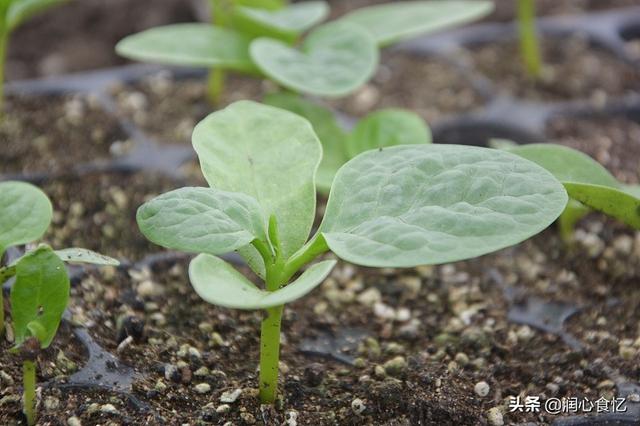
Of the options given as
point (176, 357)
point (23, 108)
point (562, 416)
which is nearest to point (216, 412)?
point (176, 357)

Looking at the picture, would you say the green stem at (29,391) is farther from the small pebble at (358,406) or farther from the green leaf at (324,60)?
the green leaf at (324,60)

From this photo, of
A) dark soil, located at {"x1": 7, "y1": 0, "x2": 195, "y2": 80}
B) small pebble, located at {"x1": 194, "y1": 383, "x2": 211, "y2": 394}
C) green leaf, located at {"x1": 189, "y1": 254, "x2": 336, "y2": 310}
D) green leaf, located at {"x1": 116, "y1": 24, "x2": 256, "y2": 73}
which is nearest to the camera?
green leaf, located at {"x1": 189, "y1": 254, "x2": 336, "y2": 310}

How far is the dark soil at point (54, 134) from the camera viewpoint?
1.29 meters

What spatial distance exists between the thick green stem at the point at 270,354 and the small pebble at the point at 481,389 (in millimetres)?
222

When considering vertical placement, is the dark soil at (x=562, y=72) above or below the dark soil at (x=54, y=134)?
below

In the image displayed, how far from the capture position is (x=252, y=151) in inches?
35.5

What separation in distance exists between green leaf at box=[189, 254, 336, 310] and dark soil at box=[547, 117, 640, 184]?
759 millimetres

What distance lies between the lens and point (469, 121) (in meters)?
1.46

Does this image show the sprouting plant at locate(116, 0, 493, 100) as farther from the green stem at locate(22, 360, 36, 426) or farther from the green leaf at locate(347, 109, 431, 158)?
the green stem at locate(22, 360, 36, 426)

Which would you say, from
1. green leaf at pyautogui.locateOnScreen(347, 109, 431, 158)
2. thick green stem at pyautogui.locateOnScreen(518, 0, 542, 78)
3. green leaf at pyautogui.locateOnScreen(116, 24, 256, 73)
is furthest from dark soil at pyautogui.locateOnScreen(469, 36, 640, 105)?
green leaf at pyautogui.locateOnScreen(116, 24, 256, 73)

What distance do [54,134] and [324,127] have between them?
464mm

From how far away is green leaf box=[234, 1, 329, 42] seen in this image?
4.04 feet

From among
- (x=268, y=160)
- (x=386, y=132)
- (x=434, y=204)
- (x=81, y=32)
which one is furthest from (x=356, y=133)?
(x=81, y=32)

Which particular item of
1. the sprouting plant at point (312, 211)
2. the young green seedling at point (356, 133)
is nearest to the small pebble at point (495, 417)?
the sprouting plant at point (312, 211)
